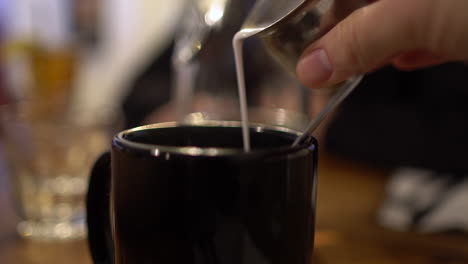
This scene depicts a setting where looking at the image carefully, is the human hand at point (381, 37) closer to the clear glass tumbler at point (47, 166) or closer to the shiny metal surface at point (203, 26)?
the shiny metal surface at point (203, 26)

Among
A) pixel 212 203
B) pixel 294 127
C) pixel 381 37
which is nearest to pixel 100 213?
pixel 212 203

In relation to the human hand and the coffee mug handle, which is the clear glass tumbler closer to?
the coffee mug handle

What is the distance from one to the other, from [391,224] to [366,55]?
0.33 metres

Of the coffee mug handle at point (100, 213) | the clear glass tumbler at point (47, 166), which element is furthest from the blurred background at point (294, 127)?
the coffee mug handle at point (100, 213)

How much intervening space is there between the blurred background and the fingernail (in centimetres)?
23

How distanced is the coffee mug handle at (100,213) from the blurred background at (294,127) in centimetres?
15

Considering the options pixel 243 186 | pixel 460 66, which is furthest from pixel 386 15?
pixel 460 66

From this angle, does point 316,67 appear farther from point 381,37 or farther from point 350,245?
point 350,245

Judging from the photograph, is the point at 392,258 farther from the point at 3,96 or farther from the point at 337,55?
the point at 3,96

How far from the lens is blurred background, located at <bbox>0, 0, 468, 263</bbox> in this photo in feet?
1.81

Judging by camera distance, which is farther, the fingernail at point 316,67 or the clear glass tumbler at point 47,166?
the clear glass tumbler at point 47,166

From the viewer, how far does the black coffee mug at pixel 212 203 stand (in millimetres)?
283

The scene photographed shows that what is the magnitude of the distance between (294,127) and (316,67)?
1.11 feet

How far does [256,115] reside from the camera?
0.73 metres
